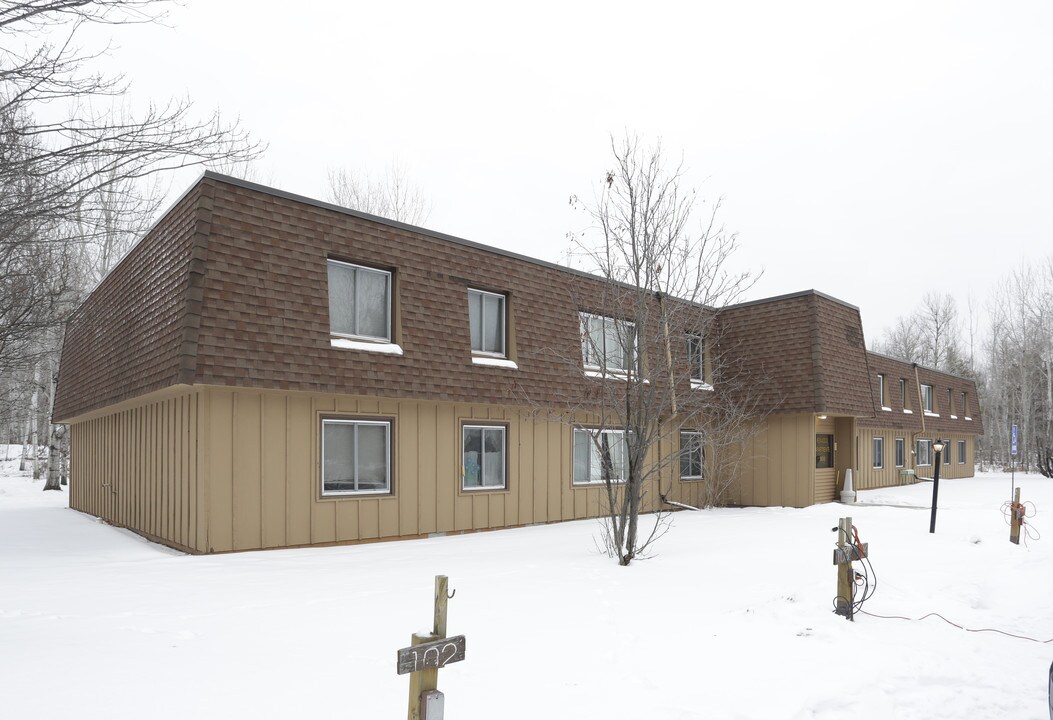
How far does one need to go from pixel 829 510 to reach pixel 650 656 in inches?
548

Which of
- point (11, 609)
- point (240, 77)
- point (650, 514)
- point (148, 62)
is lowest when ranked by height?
point (650, 514)

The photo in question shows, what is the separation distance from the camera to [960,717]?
5242mm

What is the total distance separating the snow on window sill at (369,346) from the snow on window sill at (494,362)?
5.86ft

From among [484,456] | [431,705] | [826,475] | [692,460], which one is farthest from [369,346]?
[826,475]

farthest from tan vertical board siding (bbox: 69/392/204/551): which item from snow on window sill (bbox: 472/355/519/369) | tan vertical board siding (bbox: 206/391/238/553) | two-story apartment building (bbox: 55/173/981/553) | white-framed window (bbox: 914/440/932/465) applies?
white-framed window (bbox: 914/440/932/465)

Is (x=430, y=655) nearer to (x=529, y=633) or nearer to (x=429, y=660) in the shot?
(x=429, y=660)

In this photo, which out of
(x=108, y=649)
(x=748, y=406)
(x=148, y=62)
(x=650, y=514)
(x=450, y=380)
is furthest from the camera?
(x=748, y=406)

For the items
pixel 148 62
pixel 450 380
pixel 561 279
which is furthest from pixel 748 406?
pixel 148 62

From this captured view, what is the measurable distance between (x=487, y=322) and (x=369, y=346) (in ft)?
10.3

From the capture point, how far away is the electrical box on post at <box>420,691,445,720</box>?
3791 millimetres

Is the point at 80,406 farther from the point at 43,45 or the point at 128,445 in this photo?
the point at 43,45

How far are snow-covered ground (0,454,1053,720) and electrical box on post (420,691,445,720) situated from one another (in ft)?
3.06

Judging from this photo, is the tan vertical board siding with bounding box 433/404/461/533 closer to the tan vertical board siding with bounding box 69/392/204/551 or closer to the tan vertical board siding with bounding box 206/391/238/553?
the tan vertical board siding with bounding box 206/391/238/553

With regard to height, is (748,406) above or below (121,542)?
above
